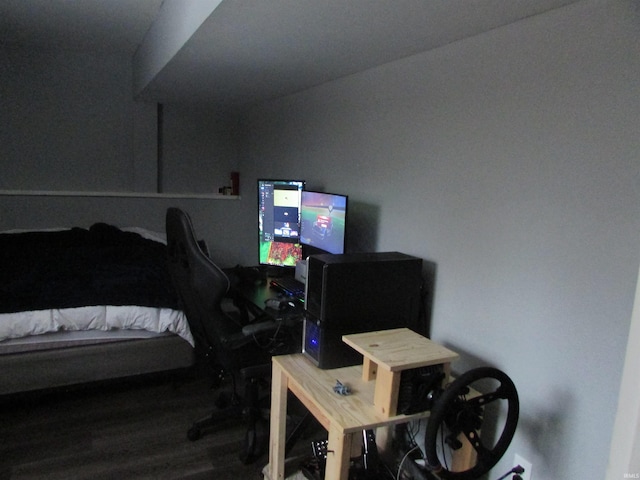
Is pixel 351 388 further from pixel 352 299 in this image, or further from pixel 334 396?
pixel 352 299

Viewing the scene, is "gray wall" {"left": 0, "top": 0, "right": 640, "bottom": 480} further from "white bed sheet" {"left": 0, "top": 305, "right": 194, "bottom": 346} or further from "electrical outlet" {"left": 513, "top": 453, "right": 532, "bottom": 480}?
"white bed sheet" {"left": 0, "top": 305, "right": 194, "bottom": 346}

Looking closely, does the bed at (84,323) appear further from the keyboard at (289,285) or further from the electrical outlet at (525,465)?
the electrical outlet at (525,465)

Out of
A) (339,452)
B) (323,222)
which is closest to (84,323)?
(323,222)

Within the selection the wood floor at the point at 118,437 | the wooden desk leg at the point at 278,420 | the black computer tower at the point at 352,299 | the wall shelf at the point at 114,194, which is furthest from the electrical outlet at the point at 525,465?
the wall shelf at the point at 114,194

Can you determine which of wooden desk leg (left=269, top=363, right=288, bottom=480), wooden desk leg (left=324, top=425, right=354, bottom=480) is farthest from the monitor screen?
wooden desk leg (left=324, top=425, right=354, bottom=480)

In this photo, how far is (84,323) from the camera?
7.70 feet

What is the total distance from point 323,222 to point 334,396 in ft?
3.77

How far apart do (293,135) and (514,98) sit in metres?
1.96

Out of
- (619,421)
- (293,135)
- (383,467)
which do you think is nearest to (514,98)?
(619,421)

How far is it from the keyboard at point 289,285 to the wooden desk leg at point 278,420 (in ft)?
1.77

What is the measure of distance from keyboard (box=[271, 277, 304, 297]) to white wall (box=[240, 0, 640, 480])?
561 mm

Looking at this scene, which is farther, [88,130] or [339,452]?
[88,130]

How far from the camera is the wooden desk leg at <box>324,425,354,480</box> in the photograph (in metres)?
1.32

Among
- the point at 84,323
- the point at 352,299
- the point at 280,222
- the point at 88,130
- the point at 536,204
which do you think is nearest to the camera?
the point at 536,204
